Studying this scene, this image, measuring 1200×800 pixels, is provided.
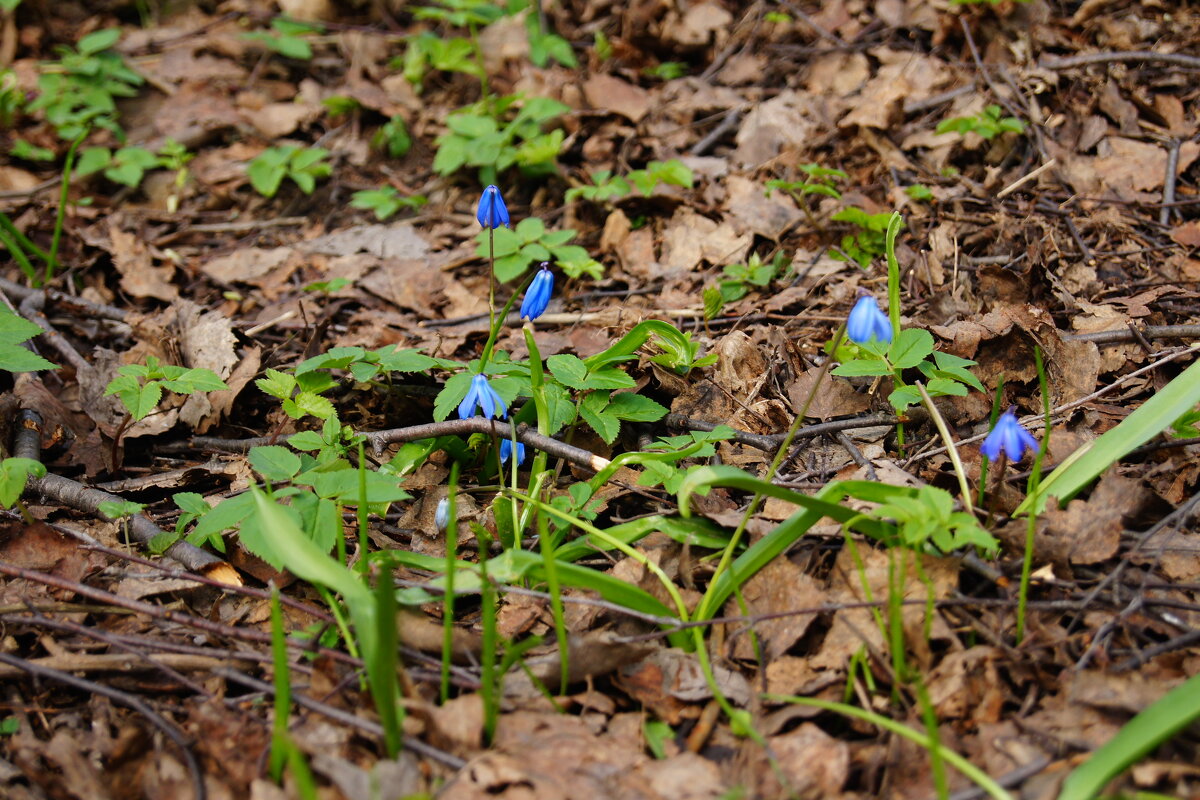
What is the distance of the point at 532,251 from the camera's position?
2.97 meters

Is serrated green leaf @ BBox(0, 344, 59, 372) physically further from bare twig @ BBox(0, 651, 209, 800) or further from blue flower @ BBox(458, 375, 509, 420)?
blue flower @ BBox(458, 375, 509, 420)

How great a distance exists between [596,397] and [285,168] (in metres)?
2.50

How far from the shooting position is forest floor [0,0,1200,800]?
151 cm

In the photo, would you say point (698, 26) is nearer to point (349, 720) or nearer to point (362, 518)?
point (362, 518)

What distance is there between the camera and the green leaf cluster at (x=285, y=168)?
391cm

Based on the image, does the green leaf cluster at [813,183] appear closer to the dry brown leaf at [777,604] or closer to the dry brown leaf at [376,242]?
the dry brown leaf at [376,242]

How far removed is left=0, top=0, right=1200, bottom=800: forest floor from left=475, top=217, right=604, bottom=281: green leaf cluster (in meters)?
0.02

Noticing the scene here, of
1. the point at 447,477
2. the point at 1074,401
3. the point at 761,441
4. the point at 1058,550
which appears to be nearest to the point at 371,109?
the point at 447,477

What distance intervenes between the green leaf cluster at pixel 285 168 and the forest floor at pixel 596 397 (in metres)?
0.02

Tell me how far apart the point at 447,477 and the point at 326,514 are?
62 cm

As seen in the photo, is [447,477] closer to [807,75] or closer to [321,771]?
[321,771]

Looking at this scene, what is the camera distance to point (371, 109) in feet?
14.4

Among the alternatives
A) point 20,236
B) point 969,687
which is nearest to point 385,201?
point 20,236

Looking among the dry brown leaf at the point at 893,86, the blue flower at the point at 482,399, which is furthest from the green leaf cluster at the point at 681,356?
the dry brown leaf at the point at 893,86
